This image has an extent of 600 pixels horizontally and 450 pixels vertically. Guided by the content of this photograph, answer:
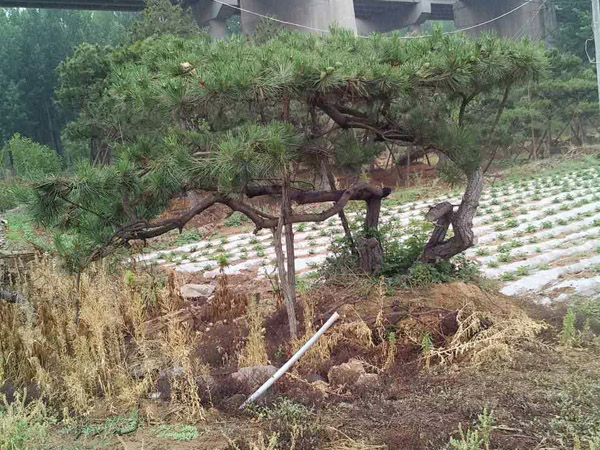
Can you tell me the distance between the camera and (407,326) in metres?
4.59

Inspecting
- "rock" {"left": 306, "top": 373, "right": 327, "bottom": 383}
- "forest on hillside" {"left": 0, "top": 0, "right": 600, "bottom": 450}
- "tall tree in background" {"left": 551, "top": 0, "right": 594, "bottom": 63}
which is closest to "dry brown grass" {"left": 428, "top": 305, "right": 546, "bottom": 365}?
"forest on hillside" {"left": 0, "top": 0, "right": 600, "bottom": 450}

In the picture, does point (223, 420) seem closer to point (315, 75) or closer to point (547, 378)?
point (547, 378)

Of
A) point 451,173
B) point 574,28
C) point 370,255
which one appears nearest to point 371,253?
point 370,255

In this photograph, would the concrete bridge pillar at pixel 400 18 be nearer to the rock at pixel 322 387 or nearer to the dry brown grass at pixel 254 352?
the dry brown grass at pixel 254 352

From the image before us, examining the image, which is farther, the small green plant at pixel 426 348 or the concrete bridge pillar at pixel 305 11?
the concrete bridge pillar at pixel 305 11

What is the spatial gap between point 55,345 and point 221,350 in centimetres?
117

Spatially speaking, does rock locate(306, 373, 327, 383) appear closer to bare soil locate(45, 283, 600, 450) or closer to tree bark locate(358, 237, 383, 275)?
bare soil locate(45, 283, 600, 450)

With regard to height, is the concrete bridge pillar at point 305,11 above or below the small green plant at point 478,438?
above

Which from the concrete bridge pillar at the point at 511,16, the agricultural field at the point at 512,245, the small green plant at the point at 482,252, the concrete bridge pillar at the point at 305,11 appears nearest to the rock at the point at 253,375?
the agricultural field at the point at 512,245

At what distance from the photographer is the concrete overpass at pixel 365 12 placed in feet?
73.2

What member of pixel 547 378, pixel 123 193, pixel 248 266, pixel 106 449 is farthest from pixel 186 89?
pixel 248 266

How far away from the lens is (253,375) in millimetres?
3973

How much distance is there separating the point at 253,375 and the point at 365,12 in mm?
31622

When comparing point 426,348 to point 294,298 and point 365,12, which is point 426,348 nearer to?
point 294,298
